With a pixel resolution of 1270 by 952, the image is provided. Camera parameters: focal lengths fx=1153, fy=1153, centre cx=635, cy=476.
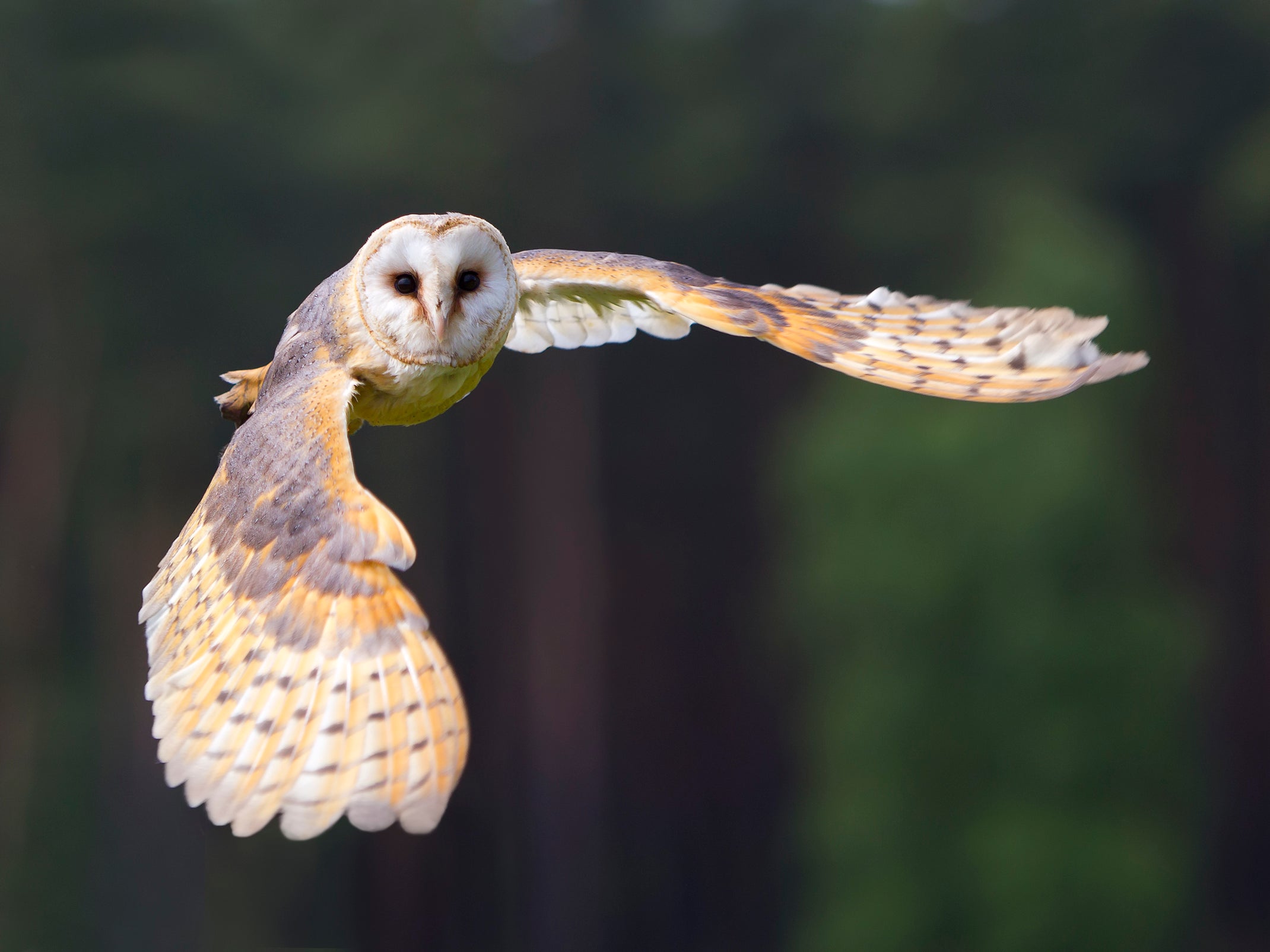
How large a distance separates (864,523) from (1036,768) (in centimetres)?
108

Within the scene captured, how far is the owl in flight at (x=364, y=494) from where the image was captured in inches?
37.0

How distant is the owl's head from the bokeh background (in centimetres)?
245

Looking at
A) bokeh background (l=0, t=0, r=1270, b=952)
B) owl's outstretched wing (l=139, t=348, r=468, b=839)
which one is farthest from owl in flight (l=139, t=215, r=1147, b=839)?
bokeh background (l=0, t=0, r=1270, b=952)

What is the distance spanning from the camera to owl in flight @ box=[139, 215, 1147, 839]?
3.08 feet

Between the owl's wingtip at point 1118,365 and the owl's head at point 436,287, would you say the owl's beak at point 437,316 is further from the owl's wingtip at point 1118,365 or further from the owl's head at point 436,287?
the owl's wingtip at point 1118,365

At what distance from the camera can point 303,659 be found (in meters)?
1.03

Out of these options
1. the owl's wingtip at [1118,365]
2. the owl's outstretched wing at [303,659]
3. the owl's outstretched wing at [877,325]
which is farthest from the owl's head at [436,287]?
the owl's wingtip at [1118,365]

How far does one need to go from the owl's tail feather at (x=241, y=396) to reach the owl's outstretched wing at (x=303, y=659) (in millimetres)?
331

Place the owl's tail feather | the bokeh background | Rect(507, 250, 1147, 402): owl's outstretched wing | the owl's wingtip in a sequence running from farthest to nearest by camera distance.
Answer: the bokeh background < the owl's tail feather < Rect(507, 250, 1147, 402): owl's outstretched wing < the owl's wingtip

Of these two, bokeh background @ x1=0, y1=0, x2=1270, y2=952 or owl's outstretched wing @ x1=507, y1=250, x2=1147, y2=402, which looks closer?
owl's outstretched wing @ x1=507, y1=250, x2=1147, y2=402

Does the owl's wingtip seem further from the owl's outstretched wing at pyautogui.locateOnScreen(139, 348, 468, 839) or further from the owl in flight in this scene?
the owl's outstretched wing at pyautogui.locateOnScreen(139, 348, 468, 839)

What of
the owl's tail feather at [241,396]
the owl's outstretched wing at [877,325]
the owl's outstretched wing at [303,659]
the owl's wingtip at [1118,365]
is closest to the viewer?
the owl's outstretched wing at [303,659]

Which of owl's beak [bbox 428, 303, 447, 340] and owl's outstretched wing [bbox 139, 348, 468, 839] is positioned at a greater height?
owl's beak [bbox 428, 303, 447, 340]

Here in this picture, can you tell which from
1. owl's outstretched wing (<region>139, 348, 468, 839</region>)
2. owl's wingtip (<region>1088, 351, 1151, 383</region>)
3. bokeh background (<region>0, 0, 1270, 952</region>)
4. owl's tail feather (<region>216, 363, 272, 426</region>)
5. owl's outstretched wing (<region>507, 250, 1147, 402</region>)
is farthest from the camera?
bokeh background (<region>0, 0, 1270, 952</region>)
